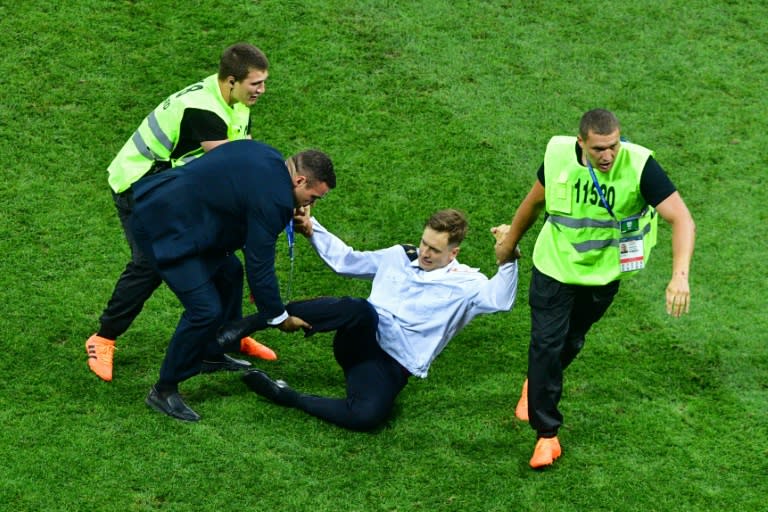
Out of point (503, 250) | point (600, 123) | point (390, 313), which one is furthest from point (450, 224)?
point (600, 123)

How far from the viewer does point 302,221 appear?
23.0ft

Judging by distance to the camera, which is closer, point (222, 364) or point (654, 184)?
point (654, 184)

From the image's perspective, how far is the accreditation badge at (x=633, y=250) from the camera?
620 cm

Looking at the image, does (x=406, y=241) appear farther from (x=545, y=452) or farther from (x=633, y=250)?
(x=633, y=250)

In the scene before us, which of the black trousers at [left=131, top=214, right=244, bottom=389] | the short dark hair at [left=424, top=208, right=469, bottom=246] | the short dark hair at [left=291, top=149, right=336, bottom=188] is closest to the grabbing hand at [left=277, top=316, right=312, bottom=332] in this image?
the black trousers at [left=131, top=214, right=244, bottom=389]

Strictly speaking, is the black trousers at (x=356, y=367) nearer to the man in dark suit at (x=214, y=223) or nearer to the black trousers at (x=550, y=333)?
the man in dark suit at (x=214, y=223)

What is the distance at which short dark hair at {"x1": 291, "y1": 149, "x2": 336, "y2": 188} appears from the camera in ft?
20.4

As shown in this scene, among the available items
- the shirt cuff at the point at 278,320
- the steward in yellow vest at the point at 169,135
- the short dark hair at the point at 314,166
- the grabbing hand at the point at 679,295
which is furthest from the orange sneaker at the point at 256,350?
the grabbing hand at the point at 679,295

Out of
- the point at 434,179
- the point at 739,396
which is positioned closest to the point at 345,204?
the point at 434,179

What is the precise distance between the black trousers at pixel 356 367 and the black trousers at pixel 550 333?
807 millimetres

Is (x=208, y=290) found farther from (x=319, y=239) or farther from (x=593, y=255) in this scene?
(x=593, y=255)

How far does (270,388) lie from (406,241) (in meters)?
2.04

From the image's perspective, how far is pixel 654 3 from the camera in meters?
11.0

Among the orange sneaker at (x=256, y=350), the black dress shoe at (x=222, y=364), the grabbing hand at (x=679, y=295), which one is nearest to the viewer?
the grabbing hand at (x=679, y=295)
